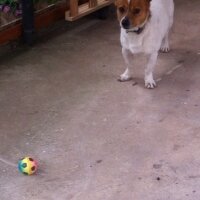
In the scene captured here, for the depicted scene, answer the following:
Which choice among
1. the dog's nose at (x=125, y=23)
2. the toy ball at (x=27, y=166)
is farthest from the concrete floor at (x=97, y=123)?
the dog's nose at (x=125, y=23)

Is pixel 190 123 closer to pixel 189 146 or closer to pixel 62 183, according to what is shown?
pixel 189 146

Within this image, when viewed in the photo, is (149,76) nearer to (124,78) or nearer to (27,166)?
(124,78)

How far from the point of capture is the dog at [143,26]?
2.59 m

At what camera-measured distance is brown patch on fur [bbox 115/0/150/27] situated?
2568 millimetres

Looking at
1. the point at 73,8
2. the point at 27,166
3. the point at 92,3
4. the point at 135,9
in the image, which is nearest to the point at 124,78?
the point at 135,9

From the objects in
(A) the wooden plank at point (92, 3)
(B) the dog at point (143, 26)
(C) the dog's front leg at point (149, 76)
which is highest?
(B) the dog at point (143, 26)

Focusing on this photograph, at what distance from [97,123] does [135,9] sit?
2.10 feet

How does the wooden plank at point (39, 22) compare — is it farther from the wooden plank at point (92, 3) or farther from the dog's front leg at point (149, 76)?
the dog's front leg at point (149, 76)

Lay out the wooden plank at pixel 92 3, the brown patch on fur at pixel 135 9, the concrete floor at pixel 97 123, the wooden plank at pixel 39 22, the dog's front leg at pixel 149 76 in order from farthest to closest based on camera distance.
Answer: the wooden plank at pixel 92 3, the wooden plank at pixel 39 22, the dog's front leg at pixel 149 76, the brown patch on fur at pixel 135 9, the concrete floor at pixel 97 123

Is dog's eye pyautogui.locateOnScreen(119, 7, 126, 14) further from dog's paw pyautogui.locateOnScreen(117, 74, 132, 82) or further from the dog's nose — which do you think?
dog's paw pyautogui.locateOnScreen(117, 74, 132, 82)

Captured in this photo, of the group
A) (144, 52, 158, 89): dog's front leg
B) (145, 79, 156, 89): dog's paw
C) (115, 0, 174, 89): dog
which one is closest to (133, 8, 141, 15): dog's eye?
(115, 0, 174, 89): dog

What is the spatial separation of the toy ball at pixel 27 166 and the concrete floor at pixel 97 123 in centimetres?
3

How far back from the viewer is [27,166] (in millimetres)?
2094

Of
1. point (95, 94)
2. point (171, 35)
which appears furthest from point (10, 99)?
point (171, 35)
